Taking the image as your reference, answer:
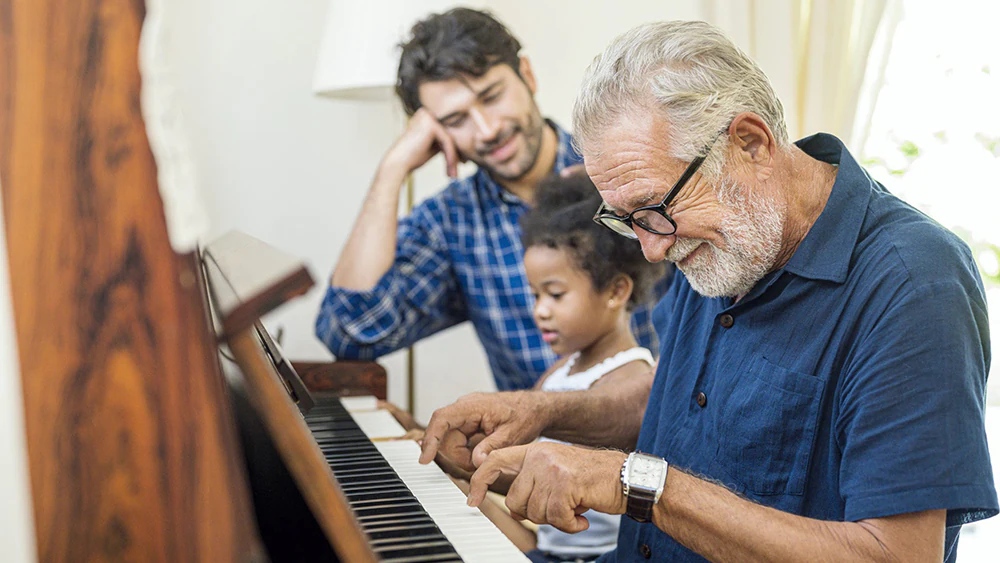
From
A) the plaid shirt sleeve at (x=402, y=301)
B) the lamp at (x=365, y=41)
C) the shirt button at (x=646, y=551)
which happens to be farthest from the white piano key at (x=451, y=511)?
the lamp at (x=365, y=41)

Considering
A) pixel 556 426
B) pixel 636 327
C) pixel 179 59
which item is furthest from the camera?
pixel 179 59

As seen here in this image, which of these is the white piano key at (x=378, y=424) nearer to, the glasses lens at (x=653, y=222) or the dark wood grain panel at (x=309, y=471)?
the glasses lens at (x=653, y=222)

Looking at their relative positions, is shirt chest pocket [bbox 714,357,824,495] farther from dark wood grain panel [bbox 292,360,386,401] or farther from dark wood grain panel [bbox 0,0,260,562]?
dark wood grain panel [bbox 292,360,386,401]

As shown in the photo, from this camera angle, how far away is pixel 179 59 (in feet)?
9.00

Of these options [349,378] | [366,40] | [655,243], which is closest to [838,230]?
[655,243]

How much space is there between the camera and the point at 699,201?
1138 millimetres

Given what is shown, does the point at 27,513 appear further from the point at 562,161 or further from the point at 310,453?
the point at 562,161

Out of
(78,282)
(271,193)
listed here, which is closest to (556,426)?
(78,282)

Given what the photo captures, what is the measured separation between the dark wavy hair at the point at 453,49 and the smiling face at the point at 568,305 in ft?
1.90

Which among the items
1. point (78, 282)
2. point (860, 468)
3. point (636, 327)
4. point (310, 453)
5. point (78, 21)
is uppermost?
point (78, 21)

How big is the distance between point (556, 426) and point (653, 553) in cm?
30

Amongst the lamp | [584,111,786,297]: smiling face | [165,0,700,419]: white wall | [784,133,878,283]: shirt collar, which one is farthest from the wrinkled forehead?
[165,0,700,419]: white wall

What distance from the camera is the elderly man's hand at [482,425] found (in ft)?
4.42

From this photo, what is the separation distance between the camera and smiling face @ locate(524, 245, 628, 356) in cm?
188
